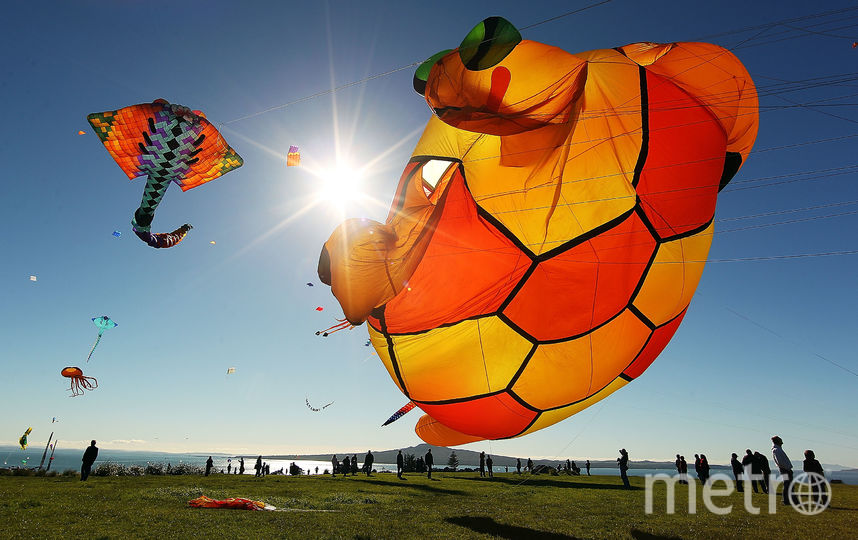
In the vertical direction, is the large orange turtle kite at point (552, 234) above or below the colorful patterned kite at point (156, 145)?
below

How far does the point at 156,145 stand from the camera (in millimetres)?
5074

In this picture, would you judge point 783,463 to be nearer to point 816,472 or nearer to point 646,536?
point 816,472

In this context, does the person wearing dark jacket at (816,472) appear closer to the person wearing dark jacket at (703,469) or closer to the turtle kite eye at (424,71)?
the person wearing dark jacket at (703,469)


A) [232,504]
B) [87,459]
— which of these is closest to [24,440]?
[87,459]

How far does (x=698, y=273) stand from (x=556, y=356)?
176cm

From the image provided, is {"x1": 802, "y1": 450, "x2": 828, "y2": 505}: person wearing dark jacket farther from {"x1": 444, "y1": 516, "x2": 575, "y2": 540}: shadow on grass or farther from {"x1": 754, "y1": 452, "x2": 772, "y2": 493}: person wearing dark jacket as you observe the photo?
{"x1": 444, "y1": 516, "x2": 575, "y2": 540}: shadow on grass

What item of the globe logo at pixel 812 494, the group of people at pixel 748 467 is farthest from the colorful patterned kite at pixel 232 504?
the globe logo at pixel 812 494

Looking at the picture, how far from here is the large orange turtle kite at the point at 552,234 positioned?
3.79 m

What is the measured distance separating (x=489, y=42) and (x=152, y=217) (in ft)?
14.5

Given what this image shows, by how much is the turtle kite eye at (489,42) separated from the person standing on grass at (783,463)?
12.2m

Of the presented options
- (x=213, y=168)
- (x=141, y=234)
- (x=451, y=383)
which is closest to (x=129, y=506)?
(x=141, y=234)

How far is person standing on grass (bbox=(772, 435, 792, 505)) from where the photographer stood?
9844 mm

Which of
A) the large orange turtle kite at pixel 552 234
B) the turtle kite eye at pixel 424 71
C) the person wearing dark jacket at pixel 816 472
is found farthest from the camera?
the person wearing dark jacket at pixel 816 472

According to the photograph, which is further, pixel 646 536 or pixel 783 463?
pixel 783 463
